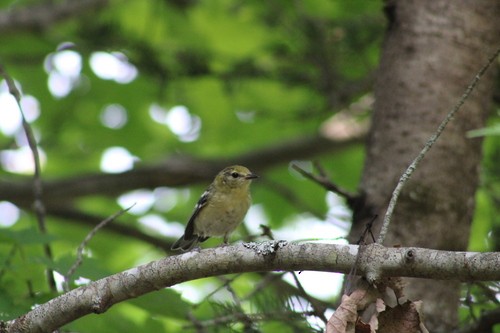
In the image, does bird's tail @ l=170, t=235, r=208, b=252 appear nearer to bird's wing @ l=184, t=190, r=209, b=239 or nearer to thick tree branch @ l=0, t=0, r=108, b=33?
bird's wing @ l=184, t=190, r=209, b=239

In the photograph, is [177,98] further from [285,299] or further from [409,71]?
[285,299]

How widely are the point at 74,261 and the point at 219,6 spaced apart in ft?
19.4

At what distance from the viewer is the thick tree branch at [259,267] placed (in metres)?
2.67

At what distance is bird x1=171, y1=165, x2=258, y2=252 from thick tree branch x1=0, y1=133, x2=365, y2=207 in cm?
113

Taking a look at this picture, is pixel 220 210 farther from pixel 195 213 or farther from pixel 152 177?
pixel 152 177

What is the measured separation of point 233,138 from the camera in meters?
10.1

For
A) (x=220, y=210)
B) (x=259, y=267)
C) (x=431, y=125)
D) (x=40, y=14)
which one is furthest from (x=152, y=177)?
(x=259, y=267)

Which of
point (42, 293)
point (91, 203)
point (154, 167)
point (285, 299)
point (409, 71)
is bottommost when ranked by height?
point (285, 299)

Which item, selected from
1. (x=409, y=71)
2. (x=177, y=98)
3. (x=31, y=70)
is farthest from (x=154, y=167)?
(x=409, y=71)

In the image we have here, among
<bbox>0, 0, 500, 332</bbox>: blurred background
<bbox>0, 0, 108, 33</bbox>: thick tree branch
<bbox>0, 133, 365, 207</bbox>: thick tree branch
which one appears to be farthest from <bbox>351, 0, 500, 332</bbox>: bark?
<bbox>0, 0, 108, 33</bbox>: thick tree branch

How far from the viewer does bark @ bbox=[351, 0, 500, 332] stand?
4.49 metres

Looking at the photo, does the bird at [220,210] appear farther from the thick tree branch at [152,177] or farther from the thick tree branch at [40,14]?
the thick tree branch at [40,14]

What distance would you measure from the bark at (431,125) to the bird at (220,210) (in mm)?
1805

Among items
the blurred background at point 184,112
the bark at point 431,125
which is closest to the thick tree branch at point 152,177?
the blurred background at point 184,112
